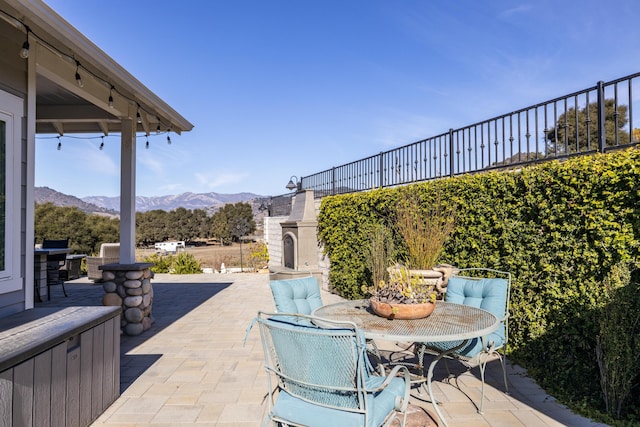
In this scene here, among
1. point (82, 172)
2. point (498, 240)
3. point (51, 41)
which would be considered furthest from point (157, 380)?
point (82, 172)

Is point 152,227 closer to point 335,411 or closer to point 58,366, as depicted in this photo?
point 58,366

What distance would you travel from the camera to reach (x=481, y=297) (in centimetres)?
358

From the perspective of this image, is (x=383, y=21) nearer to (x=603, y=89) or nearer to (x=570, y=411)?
(x=603, y=89)

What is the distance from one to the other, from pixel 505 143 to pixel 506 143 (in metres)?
0.01

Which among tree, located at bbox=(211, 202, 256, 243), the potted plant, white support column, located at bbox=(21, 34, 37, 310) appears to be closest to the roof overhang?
white support column, located at bbox=(21, 34, 37, 310)

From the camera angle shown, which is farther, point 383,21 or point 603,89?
point 383,21

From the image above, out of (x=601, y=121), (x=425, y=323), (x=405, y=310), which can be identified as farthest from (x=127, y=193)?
(x=601, y=121)

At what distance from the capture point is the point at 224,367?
3.96m

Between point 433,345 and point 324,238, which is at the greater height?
point 324,238

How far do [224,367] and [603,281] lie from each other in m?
3.33

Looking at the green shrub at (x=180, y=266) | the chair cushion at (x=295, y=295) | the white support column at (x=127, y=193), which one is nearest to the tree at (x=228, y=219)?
the green shrub at (x=180, y=266)

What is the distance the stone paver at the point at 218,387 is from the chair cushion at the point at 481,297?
41 cm

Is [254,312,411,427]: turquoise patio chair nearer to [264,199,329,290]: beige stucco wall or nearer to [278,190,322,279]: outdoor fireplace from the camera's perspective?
[278,190,322,279]: outdoor fireplace

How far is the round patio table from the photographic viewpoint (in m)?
2.39
